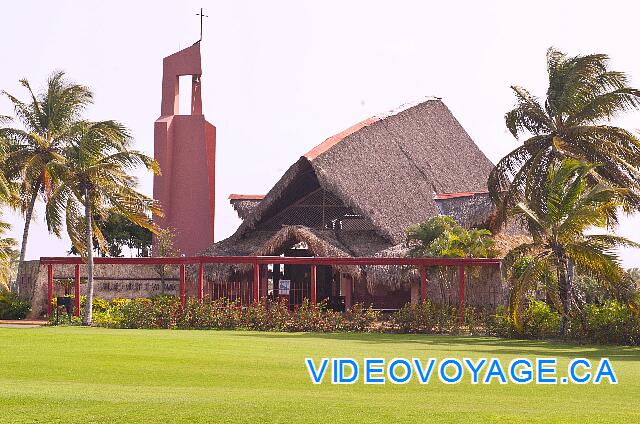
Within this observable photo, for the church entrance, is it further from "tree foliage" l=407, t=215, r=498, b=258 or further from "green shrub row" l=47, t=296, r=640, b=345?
"green shrub row" l=47, t=296, r=640, b=345

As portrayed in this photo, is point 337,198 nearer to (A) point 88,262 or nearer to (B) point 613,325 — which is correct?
(A) point 88,262

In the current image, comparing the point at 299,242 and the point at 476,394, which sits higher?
the point at 299,242

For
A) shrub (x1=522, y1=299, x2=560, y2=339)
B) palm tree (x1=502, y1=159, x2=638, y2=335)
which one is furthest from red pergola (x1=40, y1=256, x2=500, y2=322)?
palm tree (x1=502, y1=159, x2=638, y2=335)

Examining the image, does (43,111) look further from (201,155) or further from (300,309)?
(300,309)

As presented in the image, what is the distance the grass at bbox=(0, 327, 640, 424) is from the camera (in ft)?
30.6

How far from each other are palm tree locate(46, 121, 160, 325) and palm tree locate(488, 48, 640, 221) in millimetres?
8811

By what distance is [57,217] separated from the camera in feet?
88.3

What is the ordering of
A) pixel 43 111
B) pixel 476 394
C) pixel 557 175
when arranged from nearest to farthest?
pixel 476 394 → pixel 557 175 → pixel 43 111

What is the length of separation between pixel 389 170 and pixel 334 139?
2134mm

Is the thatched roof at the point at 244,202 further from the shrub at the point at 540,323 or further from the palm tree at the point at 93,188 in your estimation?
the shrub at the point at 540,323

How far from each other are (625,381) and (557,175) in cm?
897

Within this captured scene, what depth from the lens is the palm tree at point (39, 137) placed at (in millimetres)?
33844

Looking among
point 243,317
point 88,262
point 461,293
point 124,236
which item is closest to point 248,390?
point 243,317

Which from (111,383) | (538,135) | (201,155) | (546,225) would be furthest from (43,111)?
(111,383)
